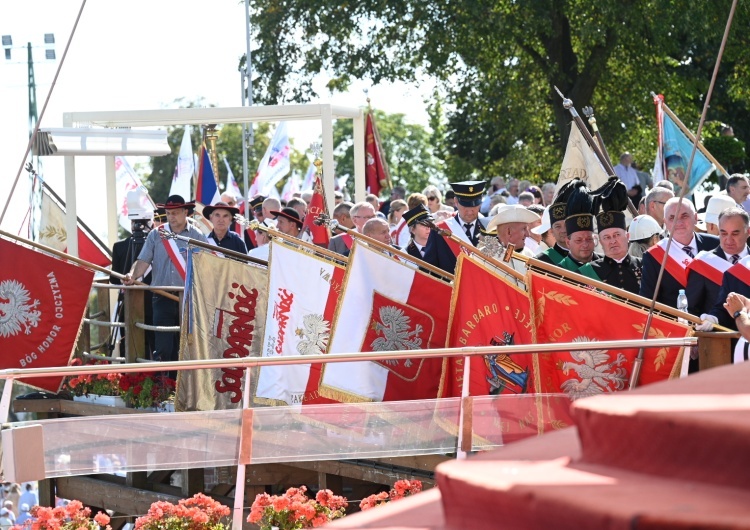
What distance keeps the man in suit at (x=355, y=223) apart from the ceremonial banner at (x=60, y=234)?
4.79 meters

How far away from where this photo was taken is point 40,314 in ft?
39.2

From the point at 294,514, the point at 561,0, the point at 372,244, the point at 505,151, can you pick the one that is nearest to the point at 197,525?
Result: the point at 294,514

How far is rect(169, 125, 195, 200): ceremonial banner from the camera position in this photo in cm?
1931

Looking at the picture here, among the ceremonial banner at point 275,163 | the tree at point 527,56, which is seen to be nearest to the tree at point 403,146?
the tree at point 527,56

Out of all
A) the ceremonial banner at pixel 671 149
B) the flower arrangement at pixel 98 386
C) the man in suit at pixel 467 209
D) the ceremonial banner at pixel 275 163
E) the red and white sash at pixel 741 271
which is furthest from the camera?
the ceremonial banner at pixel 275 163

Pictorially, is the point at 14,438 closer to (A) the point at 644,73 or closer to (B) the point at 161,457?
(B) the point at 161,457

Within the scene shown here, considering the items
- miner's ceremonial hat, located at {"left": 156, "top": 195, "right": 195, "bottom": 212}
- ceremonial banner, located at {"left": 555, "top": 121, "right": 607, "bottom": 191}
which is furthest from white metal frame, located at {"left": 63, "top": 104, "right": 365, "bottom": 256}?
ceremonial banner, located at {"left": 555, "top": 121, "right": 607, "bottom": 191}

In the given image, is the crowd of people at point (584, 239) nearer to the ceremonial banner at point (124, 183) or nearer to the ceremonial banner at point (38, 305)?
the ceremonial banner at point (38, 305)

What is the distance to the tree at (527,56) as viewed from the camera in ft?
84.0

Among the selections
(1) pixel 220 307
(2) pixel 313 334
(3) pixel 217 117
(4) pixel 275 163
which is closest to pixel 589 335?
(2) pixel 313 334

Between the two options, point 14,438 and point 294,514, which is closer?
point 14,438

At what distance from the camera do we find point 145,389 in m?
11.8

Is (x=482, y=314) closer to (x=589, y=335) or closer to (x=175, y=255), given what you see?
(x=589, y=335)

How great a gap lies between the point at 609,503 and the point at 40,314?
9605 mm
